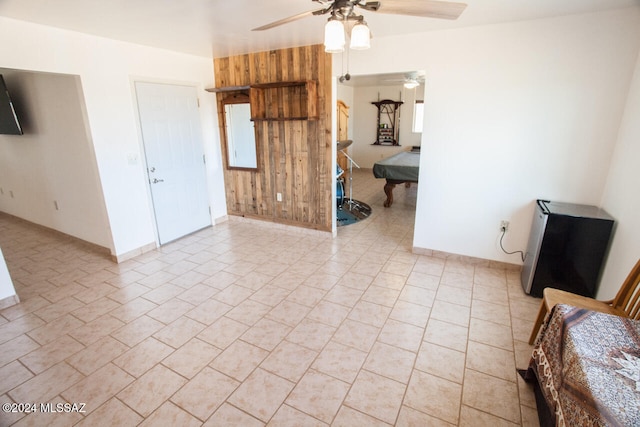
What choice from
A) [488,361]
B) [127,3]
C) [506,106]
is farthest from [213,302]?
[506,106]

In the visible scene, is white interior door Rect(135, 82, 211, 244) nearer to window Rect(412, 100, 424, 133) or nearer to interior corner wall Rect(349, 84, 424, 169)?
interior corner wall Rect(349, 84, 424, 169)

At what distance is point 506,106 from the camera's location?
113 inches

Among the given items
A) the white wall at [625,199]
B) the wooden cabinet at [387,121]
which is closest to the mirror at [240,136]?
the white wall at [625,199]

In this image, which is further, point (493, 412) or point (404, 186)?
point (404, 186)

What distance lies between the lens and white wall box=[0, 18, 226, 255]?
2.60 m

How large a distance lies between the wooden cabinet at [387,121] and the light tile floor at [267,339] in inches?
224

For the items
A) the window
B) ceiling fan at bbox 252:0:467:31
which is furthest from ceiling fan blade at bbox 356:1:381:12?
the window

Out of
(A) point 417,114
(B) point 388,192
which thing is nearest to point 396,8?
(B) point 388,192

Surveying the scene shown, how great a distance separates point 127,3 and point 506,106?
3.20 metres

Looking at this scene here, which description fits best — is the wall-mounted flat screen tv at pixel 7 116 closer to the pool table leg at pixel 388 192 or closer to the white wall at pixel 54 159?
the white wall at pixel 54 159

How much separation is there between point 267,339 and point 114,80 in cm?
306

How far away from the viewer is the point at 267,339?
7.45ft

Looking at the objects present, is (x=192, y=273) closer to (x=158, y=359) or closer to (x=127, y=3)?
(x=158, y=359)

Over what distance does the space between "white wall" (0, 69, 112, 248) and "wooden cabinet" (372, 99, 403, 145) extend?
7.08 m
